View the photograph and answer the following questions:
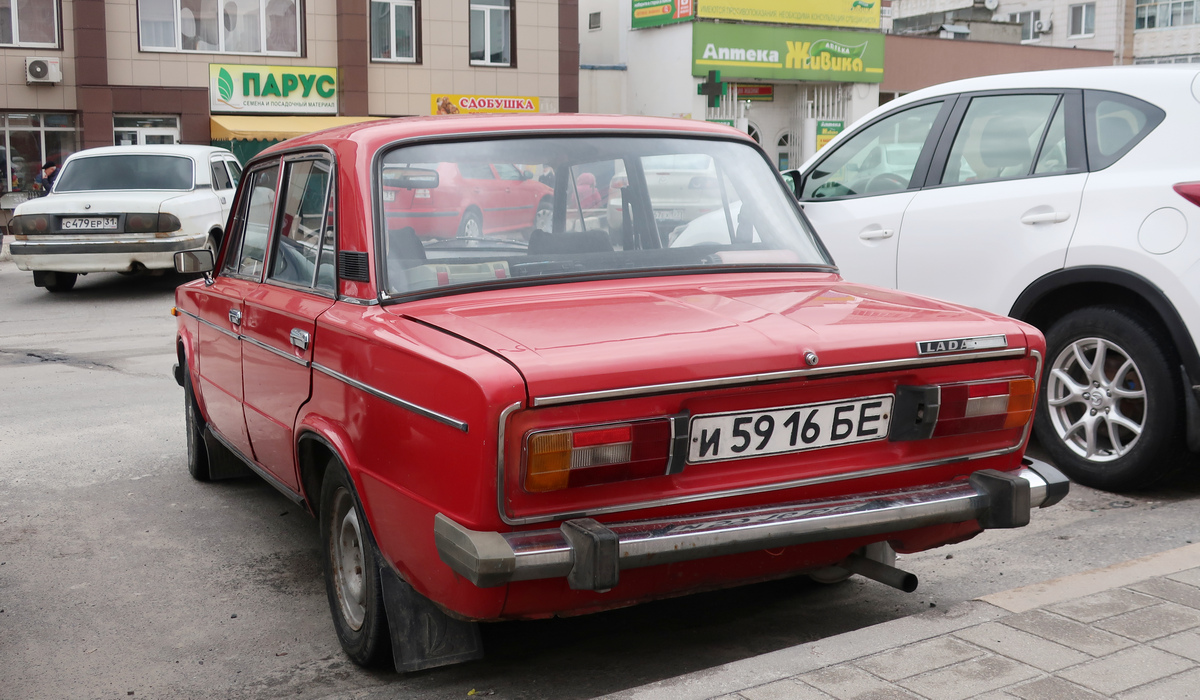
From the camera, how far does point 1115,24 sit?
54.6 m

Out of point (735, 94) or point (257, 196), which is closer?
point (257, 196)

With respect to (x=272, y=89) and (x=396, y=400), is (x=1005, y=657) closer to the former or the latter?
(x=396, y=400)

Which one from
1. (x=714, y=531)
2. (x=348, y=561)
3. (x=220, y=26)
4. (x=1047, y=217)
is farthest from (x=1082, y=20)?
(x=714, y=531)

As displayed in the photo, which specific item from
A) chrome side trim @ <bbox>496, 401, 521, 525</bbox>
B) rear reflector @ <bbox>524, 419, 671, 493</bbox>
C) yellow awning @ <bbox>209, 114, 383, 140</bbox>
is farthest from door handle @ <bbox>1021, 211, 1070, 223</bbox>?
yellow awning @ <bbox>209, 114, 383, 140</bbox>

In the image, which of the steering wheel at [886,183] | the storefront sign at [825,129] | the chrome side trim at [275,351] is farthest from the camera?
the storefront sign at [825,129]

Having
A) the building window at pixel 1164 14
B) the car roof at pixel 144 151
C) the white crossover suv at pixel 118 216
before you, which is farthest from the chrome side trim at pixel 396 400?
the building window at pixel 1164 14

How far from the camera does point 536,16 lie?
31.0 meters

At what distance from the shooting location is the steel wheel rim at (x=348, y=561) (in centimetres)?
348

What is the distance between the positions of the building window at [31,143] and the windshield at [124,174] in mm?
13761

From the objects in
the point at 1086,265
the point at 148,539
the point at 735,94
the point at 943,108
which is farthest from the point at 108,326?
the point at 735,94

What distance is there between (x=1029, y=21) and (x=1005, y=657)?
200 ft

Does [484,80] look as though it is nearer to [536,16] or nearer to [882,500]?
[536,16]

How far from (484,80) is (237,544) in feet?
87.8

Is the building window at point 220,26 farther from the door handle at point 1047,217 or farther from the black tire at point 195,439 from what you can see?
the door handle at point 1047,217
